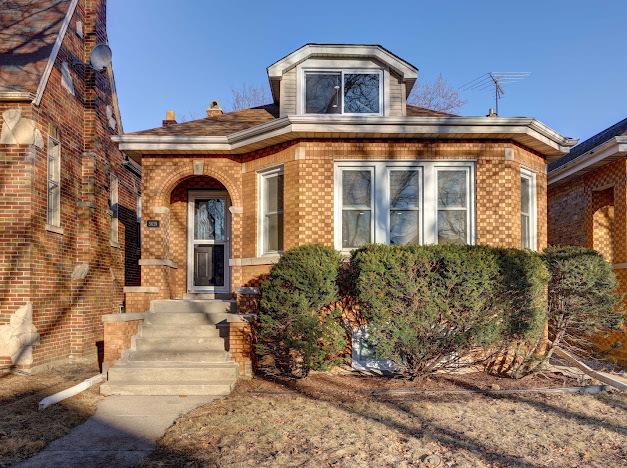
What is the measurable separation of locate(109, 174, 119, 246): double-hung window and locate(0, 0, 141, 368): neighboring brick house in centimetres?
2

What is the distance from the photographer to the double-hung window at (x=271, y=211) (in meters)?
9.28

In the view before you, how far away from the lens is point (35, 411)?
19.7ft

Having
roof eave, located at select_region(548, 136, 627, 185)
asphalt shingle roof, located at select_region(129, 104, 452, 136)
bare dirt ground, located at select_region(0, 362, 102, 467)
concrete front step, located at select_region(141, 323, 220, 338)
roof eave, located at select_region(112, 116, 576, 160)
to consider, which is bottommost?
bare dirt ground, located at select_region(0, 362, 102, 467)

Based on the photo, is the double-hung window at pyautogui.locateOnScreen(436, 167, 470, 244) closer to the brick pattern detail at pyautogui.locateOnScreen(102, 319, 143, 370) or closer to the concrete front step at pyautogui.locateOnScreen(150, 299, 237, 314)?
the concrete front step at pyautogui.locateOnScreen(150, 299, 237, 314)

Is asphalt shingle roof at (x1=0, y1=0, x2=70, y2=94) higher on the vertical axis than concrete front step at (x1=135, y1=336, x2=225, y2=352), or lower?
higher

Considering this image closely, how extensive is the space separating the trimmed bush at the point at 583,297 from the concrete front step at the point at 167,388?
525cm

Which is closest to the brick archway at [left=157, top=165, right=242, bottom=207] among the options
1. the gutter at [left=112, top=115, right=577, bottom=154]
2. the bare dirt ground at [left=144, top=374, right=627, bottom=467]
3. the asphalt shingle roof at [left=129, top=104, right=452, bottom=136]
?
the asphalt shingle roof at [left=129, top=104, right=452, bottom=136]

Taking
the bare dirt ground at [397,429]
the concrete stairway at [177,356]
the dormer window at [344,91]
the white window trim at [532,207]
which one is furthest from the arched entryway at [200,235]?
the white window trim at [532,207]

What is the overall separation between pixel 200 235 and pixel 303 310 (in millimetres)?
4470

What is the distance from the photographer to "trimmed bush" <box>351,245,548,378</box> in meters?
6.93

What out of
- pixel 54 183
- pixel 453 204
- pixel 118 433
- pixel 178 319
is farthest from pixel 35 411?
pixel 453 204

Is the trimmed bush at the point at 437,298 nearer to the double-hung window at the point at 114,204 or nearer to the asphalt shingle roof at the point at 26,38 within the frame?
the asphalt shingle roof at the point at 26,38

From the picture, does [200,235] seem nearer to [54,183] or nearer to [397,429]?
[54,183]

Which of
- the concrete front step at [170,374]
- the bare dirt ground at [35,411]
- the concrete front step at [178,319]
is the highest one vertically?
the concrete front step at [178,319]
